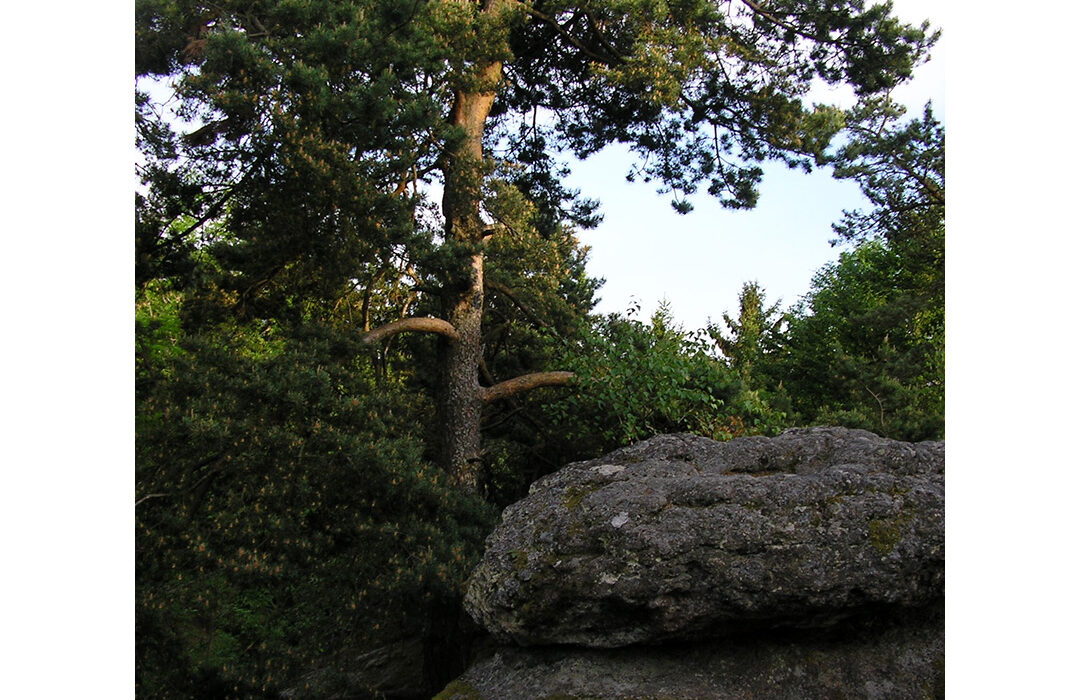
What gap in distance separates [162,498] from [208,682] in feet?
4.30

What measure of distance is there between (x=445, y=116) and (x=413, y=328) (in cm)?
196

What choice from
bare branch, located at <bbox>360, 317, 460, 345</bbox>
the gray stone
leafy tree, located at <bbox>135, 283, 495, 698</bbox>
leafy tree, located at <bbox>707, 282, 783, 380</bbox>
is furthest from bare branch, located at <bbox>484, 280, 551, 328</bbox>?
leafy tree, located at <bbox>707, 282, 783, 380</bbox>

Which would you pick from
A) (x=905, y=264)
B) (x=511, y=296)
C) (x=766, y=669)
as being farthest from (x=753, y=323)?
(x=766, y=669)

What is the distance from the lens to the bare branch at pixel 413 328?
24.3 feet

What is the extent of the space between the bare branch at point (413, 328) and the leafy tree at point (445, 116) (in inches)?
1.2

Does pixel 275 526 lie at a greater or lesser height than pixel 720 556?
lesser

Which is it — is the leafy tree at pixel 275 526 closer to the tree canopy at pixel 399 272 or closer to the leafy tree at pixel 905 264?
the tree canopy at pixel 399 272

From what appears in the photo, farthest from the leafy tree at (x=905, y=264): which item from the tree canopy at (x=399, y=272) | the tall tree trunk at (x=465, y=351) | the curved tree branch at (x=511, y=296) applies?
the tall tree trunk at (x=465, y=351)

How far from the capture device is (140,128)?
617 cm

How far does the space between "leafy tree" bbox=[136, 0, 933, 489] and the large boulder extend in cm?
339

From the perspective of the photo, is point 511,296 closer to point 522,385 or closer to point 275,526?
point 522,385

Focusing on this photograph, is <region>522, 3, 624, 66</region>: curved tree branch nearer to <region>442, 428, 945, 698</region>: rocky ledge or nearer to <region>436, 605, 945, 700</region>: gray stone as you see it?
<region>442, 428, 945, 698</region>: rocky ledge

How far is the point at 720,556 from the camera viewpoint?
3508 millimetres
